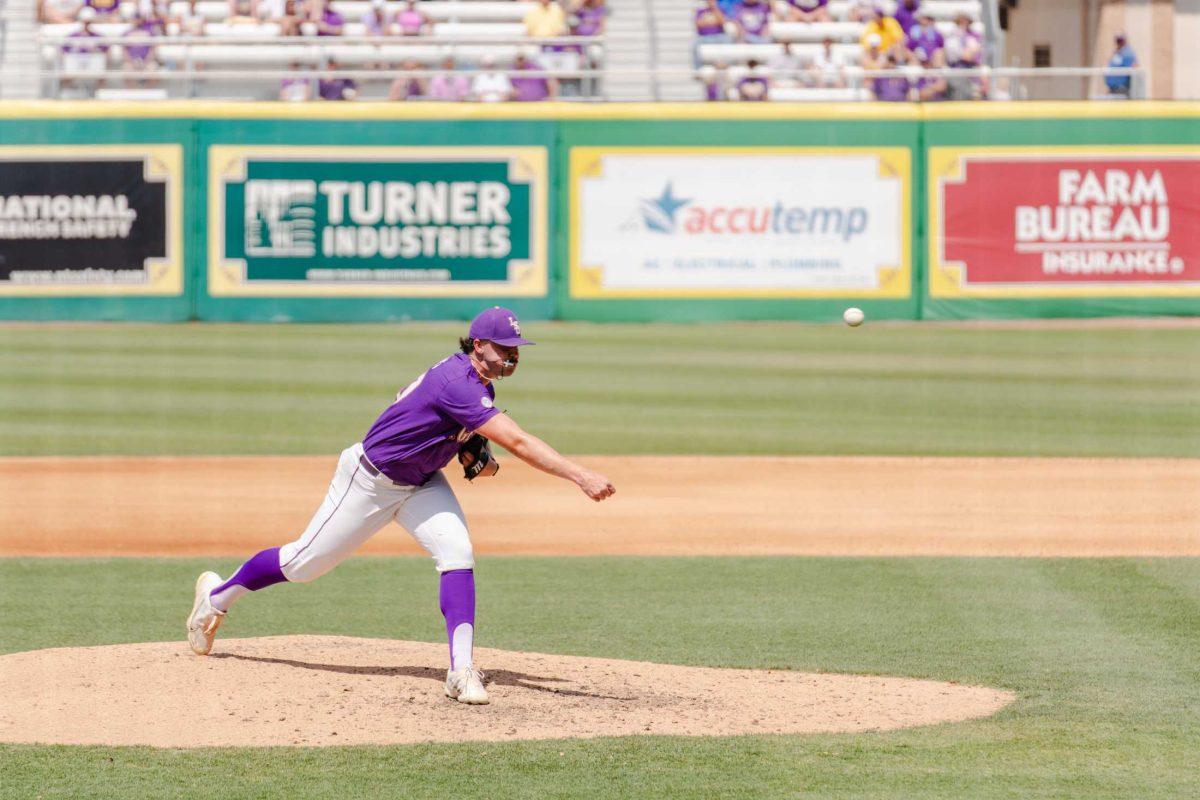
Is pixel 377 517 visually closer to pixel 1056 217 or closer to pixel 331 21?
pixel 1056 217

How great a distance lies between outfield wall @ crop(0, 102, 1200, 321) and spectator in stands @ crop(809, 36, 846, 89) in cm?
121

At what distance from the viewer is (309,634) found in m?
8.42

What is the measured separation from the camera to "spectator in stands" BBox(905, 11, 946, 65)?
82.8ft

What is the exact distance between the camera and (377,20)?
1017 inches

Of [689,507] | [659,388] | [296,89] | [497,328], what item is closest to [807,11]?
[296,89]

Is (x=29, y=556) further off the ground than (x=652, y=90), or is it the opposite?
(x=652, y=90)

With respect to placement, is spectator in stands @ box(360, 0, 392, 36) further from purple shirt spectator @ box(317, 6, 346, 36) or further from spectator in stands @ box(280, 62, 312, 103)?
spectator in stands @ box(280, 62, 312, 103)

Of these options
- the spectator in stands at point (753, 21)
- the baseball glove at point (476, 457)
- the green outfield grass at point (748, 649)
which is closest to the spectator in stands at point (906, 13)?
the spectator in stands at point (753, 21)

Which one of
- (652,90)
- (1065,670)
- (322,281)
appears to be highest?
(652,90)

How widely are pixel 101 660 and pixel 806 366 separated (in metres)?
13.8

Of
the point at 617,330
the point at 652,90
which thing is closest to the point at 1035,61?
the point at 652,90

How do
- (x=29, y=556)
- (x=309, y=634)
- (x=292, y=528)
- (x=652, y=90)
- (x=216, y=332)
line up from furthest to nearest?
(x=652, y=90) → (x=216, y=332) → (x=292, y=528) → (x=29, y=556) → (x=309, y=634)

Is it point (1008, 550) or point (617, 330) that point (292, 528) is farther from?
point (617, 330)

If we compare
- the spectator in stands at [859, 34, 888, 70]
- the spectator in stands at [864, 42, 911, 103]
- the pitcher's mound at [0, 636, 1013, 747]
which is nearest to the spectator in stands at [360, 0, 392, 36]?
the spectator in stands at [859, 34, 888, 70]
